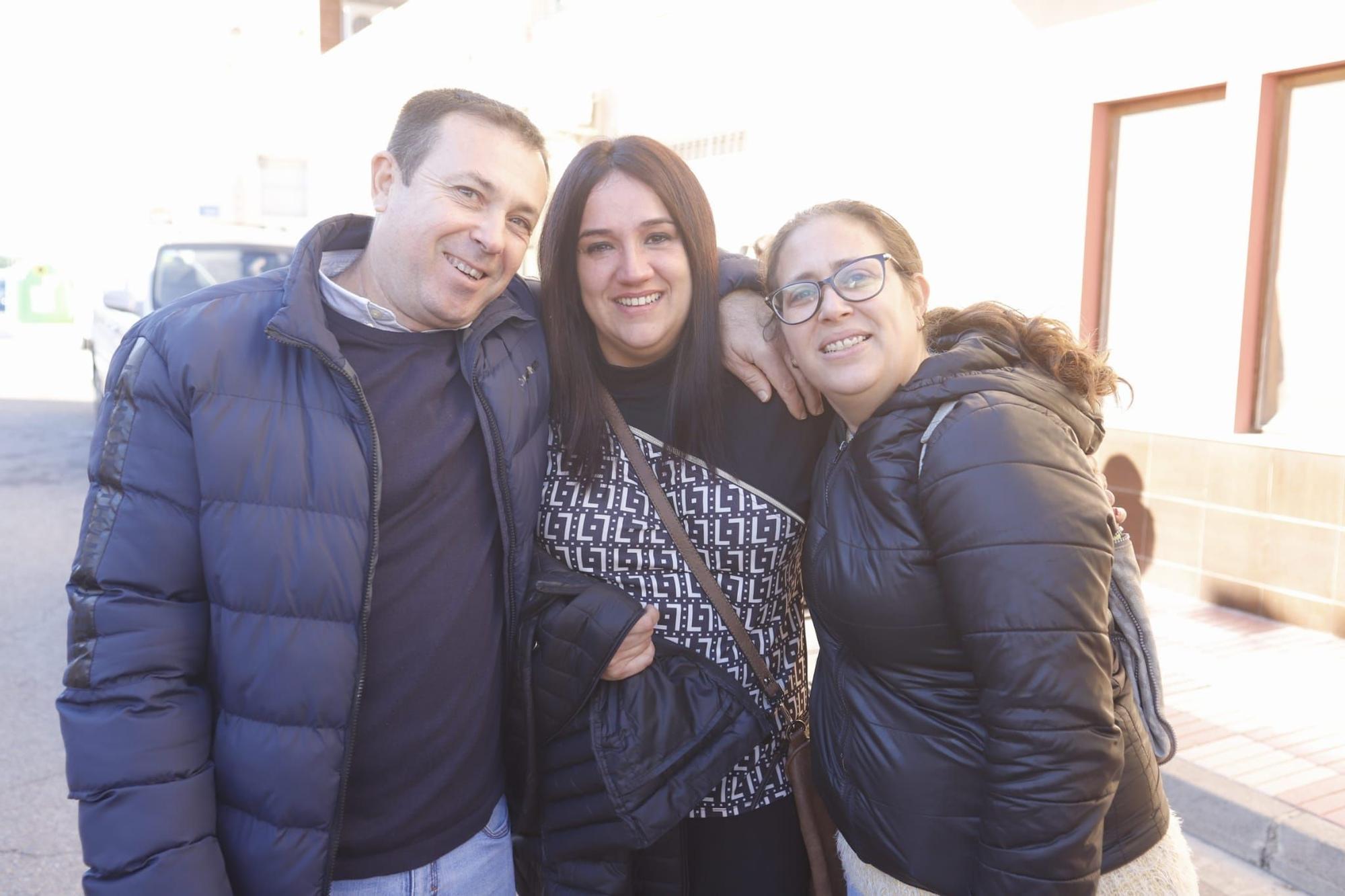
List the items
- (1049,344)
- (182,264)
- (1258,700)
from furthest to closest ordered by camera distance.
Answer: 1. (182,264)
2. (1258,700)
3. (1049,344)

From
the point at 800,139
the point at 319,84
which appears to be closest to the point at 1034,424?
the point at 800,139

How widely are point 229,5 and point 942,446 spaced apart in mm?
31107

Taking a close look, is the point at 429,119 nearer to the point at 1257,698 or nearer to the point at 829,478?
the point at 829,478

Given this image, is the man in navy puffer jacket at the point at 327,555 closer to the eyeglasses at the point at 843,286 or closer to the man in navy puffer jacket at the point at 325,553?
the man in navy puffer jacket at the point at 325,553

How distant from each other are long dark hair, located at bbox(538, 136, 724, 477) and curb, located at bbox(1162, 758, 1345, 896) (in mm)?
2581

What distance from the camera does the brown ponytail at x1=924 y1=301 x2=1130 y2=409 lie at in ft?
5.97

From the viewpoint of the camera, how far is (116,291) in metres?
9.16

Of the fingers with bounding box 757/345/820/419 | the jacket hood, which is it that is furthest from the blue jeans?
the jacket hood

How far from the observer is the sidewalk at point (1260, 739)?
12.0ft

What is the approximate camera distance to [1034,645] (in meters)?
1.53

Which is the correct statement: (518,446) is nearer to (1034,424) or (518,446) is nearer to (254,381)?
(254,381)

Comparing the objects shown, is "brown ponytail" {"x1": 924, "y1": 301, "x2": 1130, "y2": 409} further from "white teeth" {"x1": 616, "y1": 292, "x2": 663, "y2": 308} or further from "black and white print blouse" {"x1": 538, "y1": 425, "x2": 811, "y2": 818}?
"white teeth" {"x1": 616, "y1": 292, "x2": 663, "y2": 308}

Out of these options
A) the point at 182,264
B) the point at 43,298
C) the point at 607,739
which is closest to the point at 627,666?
the point at 607,739

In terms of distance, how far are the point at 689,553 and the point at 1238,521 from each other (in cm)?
499
